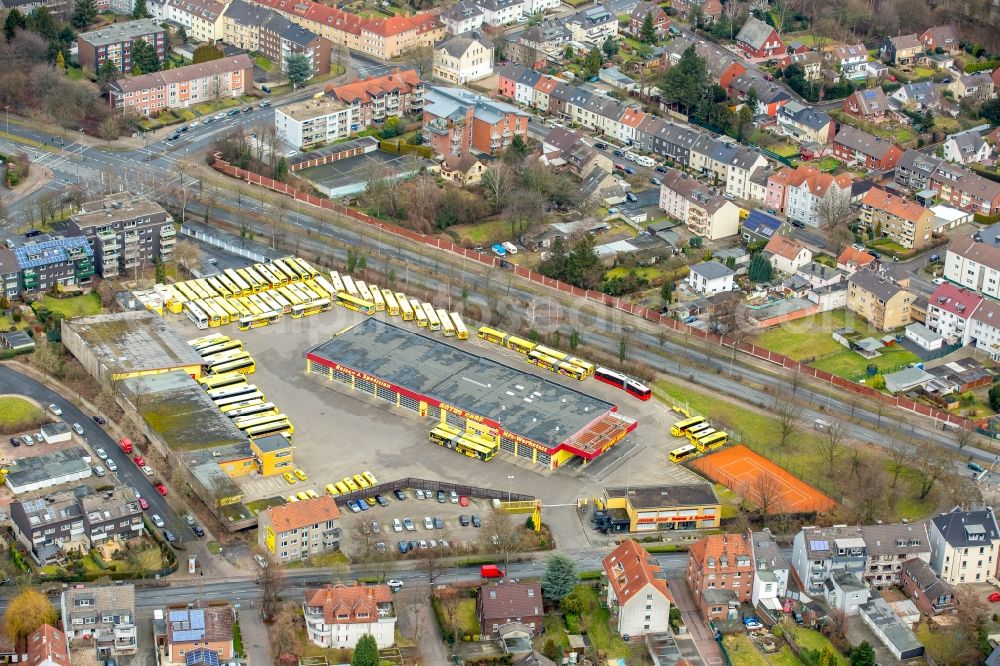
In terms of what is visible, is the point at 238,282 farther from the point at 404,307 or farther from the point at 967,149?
the point at 967,149

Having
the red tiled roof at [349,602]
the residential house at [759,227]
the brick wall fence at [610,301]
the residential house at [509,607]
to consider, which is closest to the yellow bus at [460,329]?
the brick wall fence at [610,301]

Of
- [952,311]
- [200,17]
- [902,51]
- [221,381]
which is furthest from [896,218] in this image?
[200,17]

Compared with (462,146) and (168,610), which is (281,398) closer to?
(168,610)

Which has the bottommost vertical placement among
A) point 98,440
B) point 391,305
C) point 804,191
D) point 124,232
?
point 98,440

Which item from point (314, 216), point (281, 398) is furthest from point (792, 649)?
point (314, 216)

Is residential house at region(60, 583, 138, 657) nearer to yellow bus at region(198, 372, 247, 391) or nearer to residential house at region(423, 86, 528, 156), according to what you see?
Result: yellow bus at region(198, 372, 247, 391)
